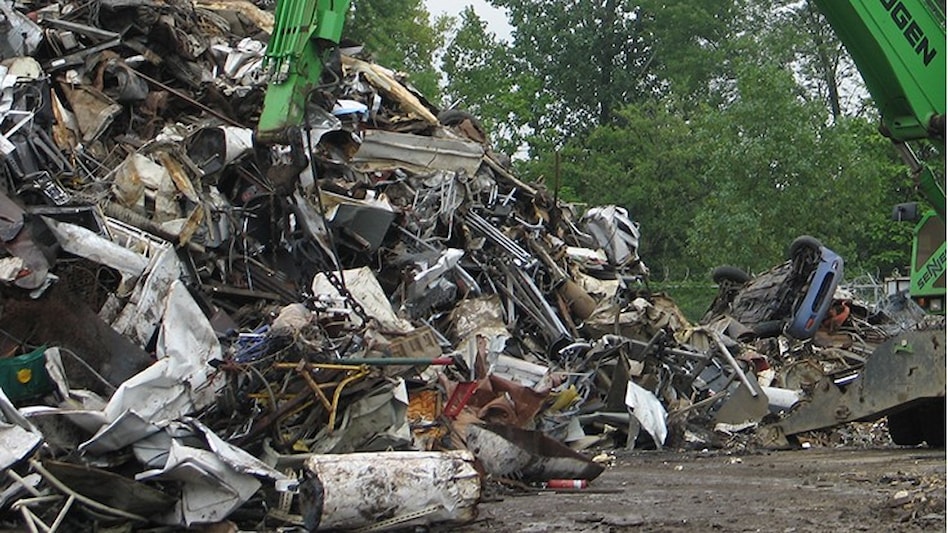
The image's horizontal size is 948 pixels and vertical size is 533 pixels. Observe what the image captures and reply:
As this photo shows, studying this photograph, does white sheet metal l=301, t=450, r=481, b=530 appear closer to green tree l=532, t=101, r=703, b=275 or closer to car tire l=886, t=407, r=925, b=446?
car tire l=886, t=407, r=925, b=446

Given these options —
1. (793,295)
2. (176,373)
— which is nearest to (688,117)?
(793,295)

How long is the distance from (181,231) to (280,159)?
1.69 metres

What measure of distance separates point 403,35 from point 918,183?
37.7 m

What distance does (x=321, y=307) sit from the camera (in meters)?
9.09

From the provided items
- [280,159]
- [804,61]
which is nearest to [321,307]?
[280,159]

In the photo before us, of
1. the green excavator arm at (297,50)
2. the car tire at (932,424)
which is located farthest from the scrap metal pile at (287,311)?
the car tire at (932,424)

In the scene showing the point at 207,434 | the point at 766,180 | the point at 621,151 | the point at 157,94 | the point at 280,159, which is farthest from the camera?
the point at 621,151

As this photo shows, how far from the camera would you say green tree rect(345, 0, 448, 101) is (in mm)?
39062

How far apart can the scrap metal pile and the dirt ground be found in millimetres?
526

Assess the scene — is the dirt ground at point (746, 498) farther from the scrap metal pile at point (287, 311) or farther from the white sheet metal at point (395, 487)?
the scrap metal pile at point (287, 311)

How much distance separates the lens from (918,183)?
8.79 meters

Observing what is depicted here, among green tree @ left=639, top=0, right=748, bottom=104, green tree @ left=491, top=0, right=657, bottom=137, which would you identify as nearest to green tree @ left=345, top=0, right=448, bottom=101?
green tree @ left=491, top=0, right=657, bottom=137

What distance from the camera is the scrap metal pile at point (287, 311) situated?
6477 millimetres

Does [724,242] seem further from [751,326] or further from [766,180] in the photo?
[751,326]
